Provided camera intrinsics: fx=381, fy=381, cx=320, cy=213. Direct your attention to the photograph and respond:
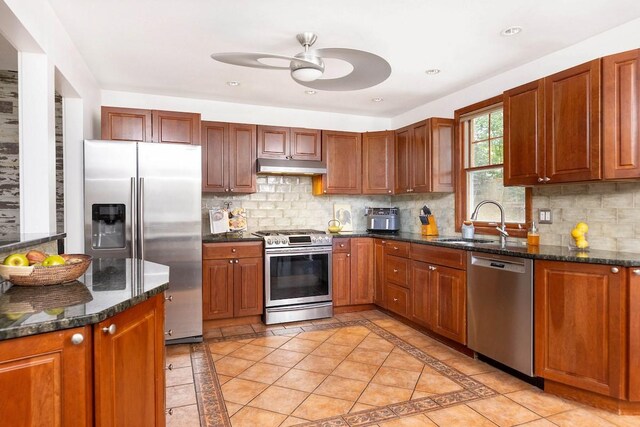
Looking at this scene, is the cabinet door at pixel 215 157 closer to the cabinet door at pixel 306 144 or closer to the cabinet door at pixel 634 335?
the cabinet door at pixel 306 144

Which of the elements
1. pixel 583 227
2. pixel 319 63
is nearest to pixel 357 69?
pixel 319 63

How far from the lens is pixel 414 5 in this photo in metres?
2.43

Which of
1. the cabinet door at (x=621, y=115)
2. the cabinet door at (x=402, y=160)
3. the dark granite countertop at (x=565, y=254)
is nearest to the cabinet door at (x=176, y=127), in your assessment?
the cabinet door at (x=402, y=160)

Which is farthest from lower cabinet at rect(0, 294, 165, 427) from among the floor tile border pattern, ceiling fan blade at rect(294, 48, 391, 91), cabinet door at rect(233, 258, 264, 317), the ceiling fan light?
cabinet door at rect(233, 258, 264, 317)

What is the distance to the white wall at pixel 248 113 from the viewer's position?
4.20 m

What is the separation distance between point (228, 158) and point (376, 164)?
1824 millimetres

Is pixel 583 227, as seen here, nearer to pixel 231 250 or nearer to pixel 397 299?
pixel 397 299

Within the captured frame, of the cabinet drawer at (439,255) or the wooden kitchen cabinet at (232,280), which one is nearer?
the cabinet drawer at (439,255)

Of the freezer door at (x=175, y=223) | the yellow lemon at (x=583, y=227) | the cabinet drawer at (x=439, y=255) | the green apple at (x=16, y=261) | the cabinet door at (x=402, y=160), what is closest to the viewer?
the green apple at (x=16, y=261)

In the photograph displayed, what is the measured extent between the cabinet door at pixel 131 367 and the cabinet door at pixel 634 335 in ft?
8.21

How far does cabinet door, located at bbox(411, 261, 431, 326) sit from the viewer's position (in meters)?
3.57

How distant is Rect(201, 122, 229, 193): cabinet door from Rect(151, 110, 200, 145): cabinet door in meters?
0.29

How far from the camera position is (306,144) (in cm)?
460

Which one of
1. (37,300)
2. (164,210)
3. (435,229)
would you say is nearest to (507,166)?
(435,229)
